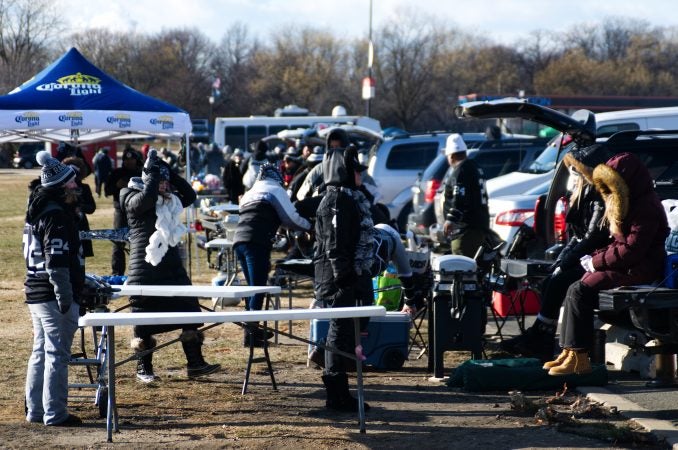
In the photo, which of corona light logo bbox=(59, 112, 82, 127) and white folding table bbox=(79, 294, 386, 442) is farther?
corona light logo bbox=(59, 112, 82, 127)

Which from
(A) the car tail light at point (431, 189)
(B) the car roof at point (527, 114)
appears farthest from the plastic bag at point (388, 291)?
(A) the car tail light at point (431, 189)

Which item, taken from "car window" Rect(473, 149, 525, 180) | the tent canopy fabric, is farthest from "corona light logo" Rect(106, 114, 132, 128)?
"car window" Rect(473, 149, 525, 180)

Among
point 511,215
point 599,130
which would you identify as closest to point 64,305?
point 511,215

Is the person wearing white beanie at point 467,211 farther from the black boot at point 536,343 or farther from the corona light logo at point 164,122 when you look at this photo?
the corona light logo at point 164,122

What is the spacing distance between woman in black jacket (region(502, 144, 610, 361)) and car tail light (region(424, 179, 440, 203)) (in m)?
8.39

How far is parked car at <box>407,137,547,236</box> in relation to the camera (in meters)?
17.3

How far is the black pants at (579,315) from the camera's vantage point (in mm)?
7473

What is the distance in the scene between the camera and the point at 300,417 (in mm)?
7305

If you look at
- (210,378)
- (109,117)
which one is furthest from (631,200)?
(109,117)

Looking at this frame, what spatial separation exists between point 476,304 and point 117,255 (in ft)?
23.5

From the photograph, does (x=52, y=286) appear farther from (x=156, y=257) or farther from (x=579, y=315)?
(x=579, y=315)

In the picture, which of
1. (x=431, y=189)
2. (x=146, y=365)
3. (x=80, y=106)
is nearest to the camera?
(x=146, y=365)

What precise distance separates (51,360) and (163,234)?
5.57ft

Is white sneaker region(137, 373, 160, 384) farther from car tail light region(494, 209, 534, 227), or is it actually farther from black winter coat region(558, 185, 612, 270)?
car tail light region(494, 209, 534, 227)
